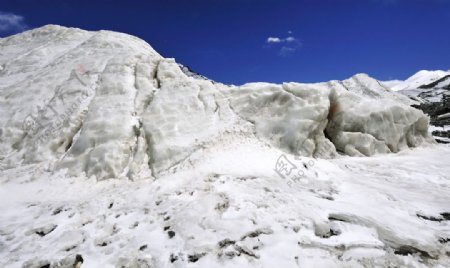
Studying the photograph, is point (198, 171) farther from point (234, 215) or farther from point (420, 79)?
point (420, 79)

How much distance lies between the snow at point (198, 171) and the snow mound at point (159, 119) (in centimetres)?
7

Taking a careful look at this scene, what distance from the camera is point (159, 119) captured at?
15367mm

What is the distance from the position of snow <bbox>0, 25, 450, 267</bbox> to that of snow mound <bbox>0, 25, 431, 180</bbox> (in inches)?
2.8

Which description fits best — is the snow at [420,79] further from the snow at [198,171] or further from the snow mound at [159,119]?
the snow at [198,171]

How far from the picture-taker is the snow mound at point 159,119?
14.1m

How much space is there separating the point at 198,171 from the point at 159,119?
4.31 metres

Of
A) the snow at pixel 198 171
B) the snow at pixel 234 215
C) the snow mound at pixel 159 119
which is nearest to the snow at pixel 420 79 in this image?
the snow mound at pixel 159 119

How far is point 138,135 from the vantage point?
1501 cm

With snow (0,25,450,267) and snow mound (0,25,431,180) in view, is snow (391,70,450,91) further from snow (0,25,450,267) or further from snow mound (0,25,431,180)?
snow (0,25,450,267)

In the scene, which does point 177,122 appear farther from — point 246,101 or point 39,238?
point 39,238

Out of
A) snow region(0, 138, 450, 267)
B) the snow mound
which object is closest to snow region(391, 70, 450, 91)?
the snow mound

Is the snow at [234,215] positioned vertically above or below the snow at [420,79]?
below

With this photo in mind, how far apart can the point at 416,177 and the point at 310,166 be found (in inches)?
145

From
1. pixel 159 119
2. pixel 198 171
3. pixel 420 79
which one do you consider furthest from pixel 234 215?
pixel 420 79
